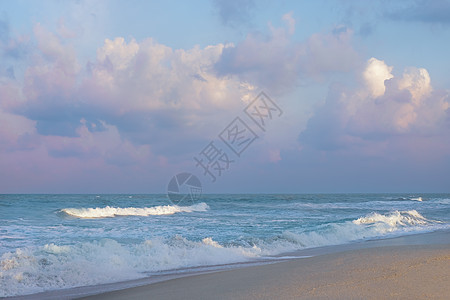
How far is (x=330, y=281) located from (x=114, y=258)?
5.92 m

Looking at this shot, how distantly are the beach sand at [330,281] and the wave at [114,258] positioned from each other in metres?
1.70

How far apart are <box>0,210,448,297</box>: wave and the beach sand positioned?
1696 mm

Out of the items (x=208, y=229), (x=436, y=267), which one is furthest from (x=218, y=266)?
(x=208, y=229)

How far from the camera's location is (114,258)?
1065 cm

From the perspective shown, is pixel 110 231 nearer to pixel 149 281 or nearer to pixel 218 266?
pixel 218 266

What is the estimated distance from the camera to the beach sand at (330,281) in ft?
19.9

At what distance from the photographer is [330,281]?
7.02 meters

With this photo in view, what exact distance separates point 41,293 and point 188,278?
297cm

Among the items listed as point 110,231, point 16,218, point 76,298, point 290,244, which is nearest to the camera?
point 76,298

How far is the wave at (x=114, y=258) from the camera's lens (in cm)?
877

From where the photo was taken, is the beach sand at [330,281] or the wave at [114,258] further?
the wave at [114,258]

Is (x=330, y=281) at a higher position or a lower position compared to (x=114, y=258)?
higher

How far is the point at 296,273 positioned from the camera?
824 cm

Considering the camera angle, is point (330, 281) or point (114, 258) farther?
point (114, 258)
